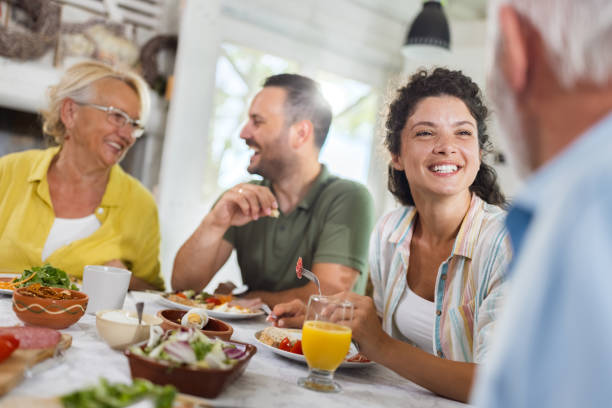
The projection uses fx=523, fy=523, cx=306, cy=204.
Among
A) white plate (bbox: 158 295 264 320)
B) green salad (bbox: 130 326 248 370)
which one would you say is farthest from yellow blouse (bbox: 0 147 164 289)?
green salad (bbox: 130 326 248 370)

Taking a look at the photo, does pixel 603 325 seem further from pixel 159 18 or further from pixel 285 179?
pixel 159 18

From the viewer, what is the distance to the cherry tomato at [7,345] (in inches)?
31.1

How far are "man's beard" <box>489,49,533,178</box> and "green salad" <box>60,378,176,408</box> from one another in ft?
1.65

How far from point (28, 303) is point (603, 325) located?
105 cm

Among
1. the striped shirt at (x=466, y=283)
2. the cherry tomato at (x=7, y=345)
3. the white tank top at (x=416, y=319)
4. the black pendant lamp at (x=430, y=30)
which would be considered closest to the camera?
the cherry tomato at (x=7, y=345)

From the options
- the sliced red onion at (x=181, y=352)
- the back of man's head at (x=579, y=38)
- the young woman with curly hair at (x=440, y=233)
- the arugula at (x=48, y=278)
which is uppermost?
the back of man's head at (x=579, y=38)

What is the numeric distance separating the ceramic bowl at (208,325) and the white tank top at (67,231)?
108 centimetres

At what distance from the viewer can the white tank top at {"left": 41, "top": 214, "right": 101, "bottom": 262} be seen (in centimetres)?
206

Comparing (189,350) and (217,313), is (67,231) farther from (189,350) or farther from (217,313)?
(189,350)

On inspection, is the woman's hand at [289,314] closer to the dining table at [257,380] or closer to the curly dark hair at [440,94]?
the dining table at [257,380]

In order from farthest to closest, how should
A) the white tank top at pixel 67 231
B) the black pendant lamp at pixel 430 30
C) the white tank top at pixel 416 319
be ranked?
the black pendant lamp at pixel 430 30
the white tank top at pixel 67 231
the white tank top at pixel 416 319

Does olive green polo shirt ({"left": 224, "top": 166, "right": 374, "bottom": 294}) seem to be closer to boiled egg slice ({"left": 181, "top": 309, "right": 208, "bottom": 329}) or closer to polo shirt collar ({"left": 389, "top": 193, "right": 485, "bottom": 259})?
polo shirt collar ({"left": 389, "top": 193, "right": 485, "bottom": 259})

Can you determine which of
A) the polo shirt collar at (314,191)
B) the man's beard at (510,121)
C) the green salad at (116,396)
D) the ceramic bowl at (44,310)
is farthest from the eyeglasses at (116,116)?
the man's beard at (510,121)

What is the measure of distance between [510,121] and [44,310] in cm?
97
